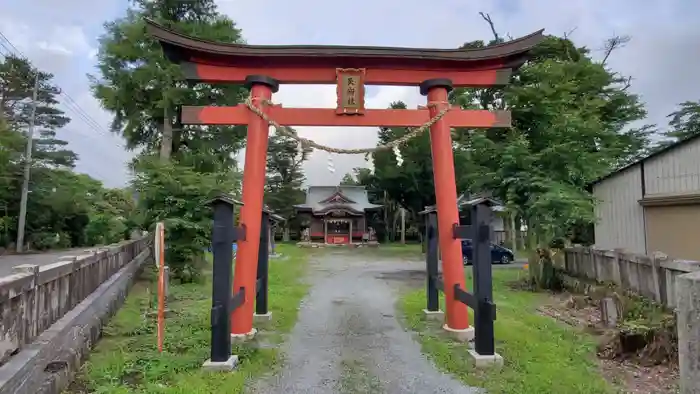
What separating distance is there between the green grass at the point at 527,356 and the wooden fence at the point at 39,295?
15.1ft

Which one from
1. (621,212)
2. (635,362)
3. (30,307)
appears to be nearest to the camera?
(30,307)

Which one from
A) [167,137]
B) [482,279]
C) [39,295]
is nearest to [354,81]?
[482,279]

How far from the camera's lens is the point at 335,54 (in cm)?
795

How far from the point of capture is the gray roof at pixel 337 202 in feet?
140

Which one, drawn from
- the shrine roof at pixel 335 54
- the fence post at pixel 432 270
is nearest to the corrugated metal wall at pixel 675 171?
the shrine roof at pixel 335 54

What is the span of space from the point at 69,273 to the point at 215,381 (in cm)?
281

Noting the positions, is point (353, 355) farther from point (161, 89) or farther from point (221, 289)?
point (161, 89)

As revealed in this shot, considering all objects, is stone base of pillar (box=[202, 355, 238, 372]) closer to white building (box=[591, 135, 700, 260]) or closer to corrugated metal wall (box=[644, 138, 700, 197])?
white building (box=[591, 135, 700, 260])

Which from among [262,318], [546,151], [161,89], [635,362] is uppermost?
[161,89]

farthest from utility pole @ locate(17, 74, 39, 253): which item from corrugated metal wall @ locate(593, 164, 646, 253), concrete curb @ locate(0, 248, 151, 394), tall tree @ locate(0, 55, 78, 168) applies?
corrugated metal wall @ locate(593, 164, 646, 253)

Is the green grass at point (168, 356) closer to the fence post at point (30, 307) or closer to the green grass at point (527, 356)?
the fence post at point (30, 307)

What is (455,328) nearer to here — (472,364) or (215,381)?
(472,364)

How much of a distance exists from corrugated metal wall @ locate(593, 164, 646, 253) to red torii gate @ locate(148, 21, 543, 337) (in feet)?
19.8

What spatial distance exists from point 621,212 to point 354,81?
29.0 feet
